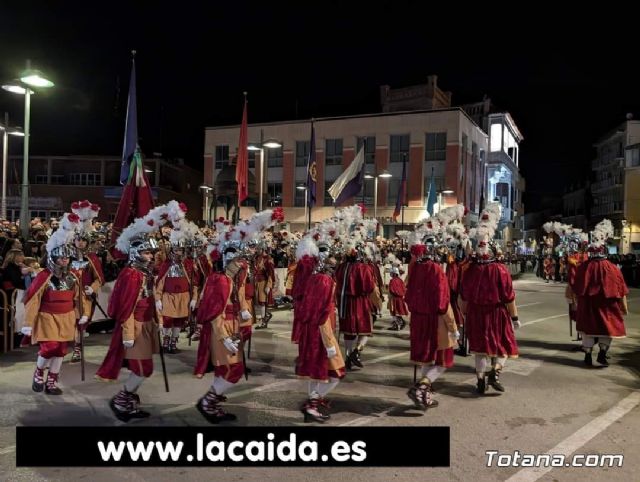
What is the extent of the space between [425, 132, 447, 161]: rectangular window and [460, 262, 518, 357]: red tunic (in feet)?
103

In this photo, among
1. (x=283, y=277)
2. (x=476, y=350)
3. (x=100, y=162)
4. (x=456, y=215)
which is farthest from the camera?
(x=100, y=162)

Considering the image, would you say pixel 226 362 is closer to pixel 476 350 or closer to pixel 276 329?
pixel 476 350

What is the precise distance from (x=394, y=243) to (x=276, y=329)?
11.0m

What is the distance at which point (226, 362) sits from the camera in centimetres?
597

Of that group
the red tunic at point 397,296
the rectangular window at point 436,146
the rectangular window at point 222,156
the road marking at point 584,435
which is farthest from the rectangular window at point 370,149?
the road marking at point 584,435

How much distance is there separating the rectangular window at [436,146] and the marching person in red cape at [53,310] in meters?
33.3

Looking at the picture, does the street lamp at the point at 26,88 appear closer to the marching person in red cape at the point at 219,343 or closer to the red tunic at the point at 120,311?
the red tunic at the point at 120,311

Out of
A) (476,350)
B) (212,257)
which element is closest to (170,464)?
(212,257)

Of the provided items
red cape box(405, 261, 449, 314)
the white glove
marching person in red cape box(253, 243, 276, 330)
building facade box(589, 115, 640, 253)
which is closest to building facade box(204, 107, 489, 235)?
building facade box(589, 115, 640, 253)

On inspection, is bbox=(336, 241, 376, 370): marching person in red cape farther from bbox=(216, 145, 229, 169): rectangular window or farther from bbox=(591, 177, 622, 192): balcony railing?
bbox=(591, 177, 622, 192): balcony railing

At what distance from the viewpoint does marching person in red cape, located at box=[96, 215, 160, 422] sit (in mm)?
6133

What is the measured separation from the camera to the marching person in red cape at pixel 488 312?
300 inches

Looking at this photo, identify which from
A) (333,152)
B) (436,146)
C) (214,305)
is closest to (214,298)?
(214,305)

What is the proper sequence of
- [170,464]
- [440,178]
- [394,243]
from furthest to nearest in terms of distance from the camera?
[440,178] → [394,243] → [170,464]
